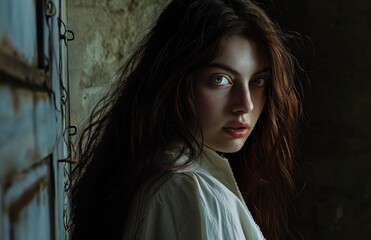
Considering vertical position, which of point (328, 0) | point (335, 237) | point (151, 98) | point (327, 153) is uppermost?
point (328, 0)

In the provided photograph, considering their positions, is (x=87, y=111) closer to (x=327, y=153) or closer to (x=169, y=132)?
(x=169, y=132)

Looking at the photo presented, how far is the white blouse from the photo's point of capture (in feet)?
3.00

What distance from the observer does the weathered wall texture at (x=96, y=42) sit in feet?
5.42

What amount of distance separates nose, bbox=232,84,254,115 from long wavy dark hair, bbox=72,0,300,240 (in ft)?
0.26

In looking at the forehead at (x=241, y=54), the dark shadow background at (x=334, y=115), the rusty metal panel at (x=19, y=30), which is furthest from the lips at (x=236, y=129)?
the dark shadow background at (x=334, y=115)

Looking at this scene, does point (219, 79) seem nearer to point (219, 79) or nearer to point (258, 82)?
point (219, 79)

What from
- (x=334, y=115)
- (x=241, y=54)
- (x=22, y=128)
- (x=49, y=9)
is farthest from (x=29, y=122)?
(x=334, y=115)

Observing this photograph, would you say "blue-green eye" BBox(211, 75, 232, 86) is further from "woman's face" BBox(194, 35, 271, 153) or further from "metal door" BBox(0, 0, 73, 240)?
"metal door" BBox(0, 0, 73, 240)

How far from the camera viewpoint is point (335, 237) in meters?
2.46

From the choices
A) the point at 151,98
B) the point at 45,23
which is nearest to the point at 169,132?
the point at 151,98

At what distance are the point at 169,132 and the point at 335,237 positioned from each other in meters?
1.59

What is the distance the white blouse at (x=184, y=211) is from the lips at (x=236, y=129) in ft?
0.57

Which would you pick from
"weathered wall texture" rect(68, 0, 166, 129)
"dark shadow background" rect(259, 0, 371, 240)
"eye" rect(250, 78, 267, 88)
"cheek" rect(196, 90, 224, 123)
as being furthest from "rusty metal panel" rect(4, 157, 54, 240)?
"dark shadow background" rect(259, 0, 371, 240)

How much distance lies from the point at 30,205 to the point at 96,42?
1181mm
